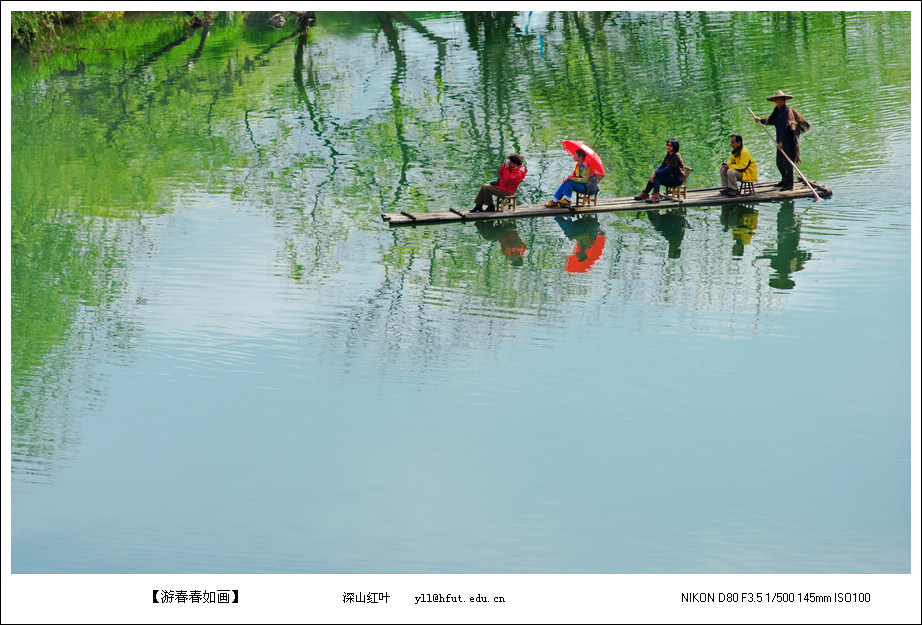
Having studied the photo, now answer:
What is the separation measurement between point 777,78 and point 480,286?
9883 mm

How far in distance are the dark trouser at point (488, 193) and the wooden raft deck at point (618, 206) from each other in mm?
147

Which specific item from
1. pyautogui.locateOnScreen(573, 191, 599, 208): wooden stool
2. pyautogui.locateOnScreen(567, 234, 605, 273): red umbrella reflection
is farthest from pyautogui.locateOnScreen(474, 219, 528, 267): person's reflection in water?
pyautogui.locateOnScreen(573, 191, 599, 208): wooden stool

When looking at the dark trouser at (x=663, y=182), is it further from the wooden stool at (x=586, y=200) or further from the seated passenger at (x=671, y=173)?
the wooden stool at (x=586, y=200)

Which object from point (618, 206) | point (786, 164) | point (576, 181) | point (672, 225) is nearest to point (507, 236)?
point (576, 181)

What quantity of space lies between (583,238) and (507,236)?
842 millimetres

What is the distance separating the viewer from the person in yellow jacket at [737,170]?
13445mm

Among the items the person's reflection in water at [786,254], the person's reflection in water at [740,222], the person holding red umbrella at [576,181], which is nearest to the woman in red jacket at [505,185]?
the person holding red umbrella at [576,181]

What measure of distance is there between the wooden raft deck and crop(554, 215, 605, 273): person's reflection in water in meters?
0.16

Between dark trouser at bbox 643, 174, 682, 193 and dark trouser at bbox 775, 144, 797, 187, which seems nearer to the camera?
dark trouser at bbox 643, 174, 682, 193

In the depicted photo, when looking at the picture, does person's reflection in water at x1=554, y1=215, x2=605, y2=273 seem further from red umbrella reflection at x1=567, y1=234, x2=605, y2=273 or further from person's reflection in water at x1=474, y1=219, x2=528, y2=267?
person's reflection in water at x1=474, y1=219, x2=528, y2=267

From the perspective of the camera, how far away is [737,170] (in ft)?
44.2

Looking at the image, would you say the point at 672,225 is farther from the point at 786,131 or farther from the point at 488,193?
the point at 488,193

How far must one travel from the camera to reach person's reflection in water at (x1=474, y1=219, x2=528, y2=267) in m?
12.0

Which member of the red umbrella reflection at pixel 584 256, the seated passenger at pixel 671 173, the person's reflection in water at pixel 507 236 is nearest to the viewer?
the red umbrella reflection at pixel 584 256
